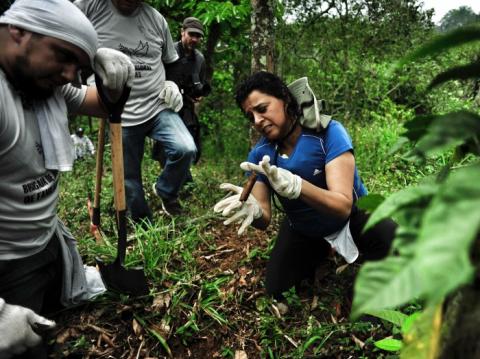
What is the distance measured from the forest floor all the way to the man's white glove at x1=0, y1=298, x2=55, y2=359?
0.52 metres

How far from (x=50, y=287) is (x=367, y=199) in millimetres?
2091

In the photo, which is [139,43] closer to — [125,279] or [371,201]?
[125,279]

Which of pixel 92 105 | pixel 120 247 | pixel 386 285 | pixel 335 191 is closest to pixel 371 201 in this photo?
pixel 386 285

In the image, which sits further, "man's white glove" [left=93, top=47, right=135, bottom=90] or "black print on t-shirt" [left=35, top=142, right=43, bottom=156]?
"man's white glove" [left=93, top=47, right=135, bottom=90]

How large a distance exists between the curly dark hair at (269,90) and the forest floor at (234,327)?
1.23 meters

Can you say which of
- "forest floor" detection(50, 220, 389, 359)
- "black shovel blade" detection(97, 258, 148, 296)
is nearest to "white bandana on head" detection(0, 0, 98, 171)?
"black shovel blade" detection(97, 258, 148, 296)

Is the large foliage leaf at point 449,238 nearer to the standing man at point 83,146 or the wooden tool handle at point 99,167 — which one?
the wooden tool handle at point 99,167

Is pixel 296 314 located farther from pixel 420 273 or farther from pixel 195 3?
pixel 195 3

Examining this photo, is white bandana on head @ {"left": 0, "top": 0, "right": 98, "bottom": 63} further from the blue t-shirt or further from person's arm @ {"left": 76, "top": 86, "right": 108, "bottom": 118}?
the blue t-shirt

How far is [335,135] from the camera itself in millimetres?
2494

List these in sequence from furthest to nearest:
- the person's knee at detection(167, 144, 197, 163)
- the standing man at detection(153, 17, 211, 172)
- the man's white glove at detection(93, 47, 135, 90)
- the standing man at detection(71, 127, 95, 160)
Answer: the standing man at detection(71, 127, 95, 160) → the standing man at detection(153, 17, 211, 172) → the person's knee at detection(167, 144, 197, 163) → the man's white glove at detection(93, 47, 135, 90)

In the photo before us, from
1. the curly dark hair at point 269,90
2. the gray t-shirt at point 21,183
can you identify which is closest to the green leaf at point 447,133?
the gray t-shirt at point 21,183

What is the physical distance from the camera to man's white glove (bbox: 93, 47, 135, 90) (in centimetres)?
242

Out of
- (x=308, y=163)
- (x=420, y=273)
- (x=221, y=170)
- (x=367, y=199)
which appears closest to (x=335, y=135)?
(x=308, y=163)
